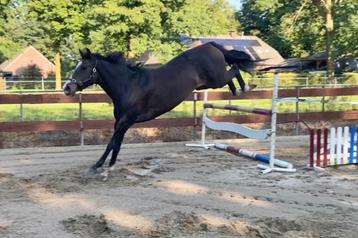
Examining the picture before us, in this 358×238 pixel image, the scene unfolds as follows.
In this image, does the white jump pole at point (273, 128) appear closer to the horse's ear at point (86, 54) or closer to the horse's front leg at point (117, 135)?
the horse's front leg at point (117, 135)

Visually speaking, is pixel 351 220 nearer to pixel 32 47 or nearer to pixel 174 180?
pixel 174 180

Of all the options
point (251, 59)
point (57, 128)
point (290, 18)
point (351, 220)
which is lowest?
point (351, 220)

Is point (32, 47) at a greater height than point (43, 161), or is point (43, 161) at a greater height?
point (32, 47)

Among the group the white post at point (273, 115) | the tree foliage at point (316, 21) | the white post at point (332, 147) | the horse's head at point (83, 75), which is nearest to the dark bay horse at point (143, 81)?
the horse's head at point (83, 75)

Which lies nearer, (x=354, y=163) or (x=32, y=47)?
(x=354, y=163)

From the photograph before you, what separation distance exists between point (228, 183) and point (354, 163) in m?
2.82

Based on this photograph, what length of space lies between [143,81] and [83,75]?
998mm

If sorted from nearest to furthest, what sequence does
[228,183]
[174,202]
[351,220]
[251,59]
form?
1. [351,220]
2. [174,202]
3. [228,183]
4. [251,59]

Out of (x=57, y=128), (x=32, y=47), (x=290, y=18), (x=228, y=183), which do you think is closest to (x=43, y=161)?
(x=57, y=128)

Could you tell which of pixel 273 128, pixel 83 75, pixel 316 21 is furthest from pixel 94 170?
pixel 316 21

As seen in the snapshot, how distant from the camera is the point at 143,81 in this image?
26.1 feet

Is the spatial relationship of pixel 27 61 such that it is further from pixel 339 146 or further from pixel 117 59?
pixel 339 146

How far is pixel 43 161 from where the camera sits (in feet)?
30.0

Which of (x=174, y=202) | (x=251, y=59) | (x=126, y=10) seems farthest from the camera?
(x=126, y=10)
